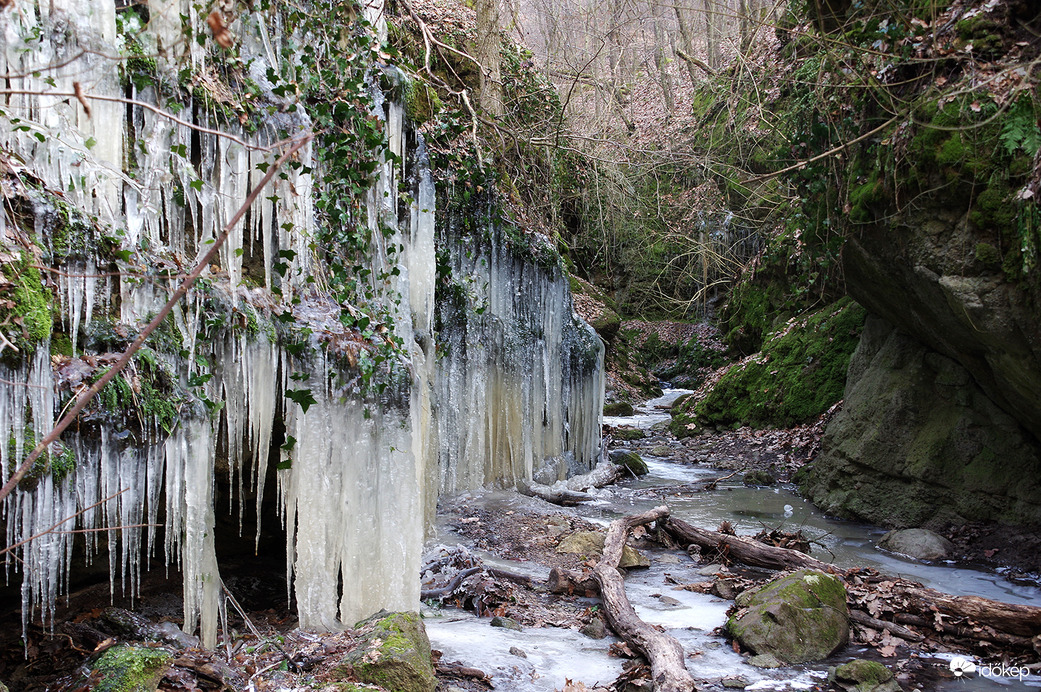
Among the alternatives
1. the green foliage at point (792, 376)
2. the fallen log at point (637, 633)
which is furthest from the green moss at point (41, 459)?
the green foliage at point (792, 376)

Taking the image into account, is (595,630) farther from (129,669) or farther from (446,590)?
(129,669)

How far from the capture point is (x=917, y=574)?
6430 mm

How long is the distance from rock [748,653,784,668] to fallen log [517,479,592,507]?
471 centimetres

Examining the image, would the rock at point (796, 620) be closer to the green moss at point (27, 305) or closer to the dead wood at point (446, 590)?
the dead wood at point (446, 590)

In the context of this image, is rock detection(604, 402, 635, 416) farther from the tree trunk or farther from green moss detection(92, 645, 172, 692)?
green moss detection(92, 645, 172, 692)

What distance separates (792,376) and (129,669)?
1166cm

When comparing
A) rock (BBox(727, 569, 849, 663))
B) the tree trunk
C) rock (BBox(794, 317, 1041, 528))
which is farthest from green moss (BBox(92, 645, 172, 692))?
the tree trunk

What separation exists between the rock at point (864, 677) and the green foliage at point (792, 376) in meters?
7.60

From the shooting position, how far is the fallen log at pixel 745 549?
20.2 feet

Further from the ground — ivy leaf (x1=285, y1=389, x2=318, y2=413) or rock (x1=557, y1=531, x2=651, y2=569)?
ivy leaf (x1=285, y1=389, x2=318, y2=413)

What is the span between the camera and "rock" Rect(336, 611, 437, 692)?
3.54m

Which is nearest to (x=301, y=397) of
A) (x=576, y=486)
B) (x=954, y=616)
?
(x=954, y=616)

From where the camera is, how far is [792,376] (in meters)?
12.6
